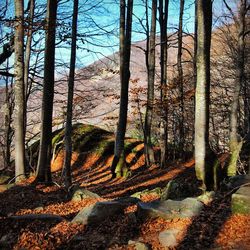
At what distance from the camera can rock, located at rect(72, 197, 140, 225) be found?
7.07 metres

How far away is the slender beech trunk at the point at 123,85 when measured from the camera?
52.1 feet

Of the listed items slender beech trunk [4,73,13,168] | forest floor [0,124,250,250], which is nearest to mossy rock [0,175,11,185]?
forest floor [0,124,250,250]

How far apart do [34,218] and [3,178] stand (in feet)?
28.6

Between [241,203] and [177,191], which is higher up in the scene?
[241,203]

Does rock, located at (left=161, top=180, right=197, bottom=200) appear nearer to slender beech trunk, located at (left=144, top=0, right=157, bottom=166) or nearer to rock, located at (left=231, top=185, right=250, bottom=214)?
rock, located at (left=231, top=185, right=250, bottom=214)

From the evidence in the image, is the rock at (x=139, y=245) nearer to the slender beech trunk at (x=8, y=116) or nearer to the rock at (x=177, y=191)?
the rock at (x=177, y=191)

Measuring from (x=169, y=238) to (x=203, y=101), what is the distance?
12.5 feet

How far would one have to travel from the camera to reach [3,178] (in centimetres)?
1538

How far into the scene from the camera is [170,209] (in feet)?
23.4

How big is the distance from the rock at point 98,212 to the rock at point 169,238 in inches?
52.2

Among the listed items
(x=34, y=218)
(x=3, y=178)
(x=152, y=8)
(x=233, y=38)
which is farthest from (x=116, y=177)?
(x=233, y=38)

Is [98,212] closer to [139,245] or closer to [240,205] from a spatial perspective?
[139,245]

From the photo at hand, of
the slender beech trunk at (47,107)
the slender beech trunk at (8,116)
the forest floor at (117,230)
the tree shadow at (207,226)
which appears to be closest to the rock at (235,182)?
the forest floor at (117,230)

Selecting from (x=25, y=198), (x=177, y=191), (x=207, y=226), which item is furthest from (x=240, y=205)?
(x=25, y=198)
